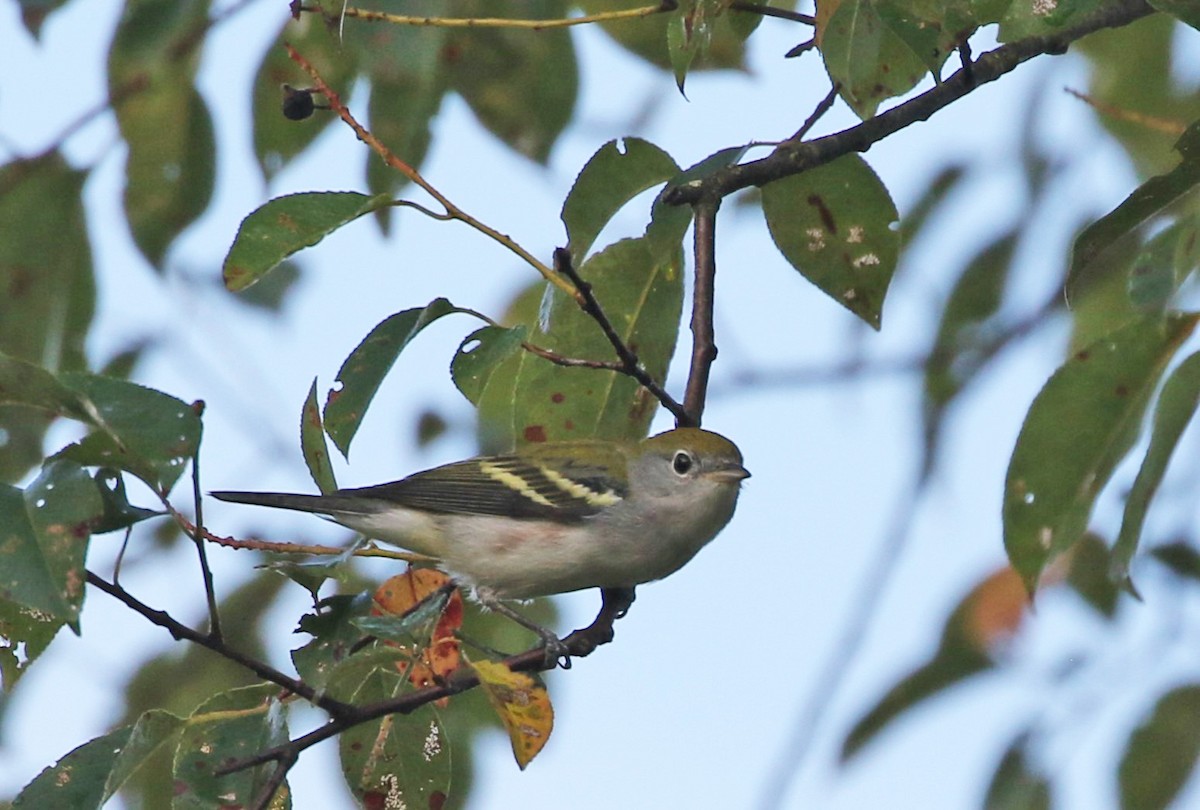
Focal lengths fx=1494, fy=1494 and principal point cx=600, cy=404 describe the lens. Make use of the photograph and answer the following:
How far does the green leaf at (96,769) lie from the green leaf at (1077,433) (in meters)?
1.48

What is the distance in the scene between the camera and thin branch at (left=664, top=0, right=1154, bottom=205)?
2395 mm

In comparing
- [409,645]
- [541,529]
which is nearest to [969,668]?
[541,529]

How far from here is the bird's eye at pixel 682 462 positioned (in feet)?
12.4

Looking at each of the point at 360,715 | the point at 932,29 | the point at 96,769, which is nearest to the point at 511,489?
the point at 360,715

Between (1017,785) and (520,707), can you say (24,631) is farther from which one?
(1017,785)

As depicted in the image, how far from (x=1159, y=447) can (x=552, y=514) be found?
67.1 inches

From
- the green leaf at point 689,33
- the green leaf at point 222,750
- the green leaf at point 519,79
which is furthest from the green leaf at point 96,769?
the green leaf at point 519,79

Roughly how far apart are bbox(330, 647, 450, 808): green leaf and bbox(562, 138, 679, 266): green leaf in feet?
2.80

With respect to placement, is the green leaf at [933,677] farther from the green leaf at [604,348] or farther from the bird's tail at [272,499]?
the bird's tail at [272,499]

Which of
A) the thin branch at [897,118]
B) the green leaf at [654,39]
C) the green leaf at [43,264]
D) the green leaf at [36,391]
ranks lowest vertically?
the green leaf at [36,391]

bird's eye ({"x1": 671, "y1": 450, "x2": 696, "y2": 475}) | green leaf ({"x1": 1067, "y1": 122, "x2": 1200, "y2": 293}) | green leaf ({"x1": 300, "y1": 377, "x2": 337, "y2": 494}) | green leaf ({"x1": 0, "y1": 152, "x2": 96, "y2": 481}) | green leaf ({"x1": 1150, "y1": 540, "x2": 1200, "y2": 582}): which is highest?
green leaf ({"x1": 0, "y1": 152, "x2": 96, "y2": 481})

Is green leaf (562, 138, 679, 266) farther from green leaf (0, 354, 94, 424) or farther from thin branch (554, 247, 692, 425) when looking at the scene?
green leaf (0, 354, 94, 424)

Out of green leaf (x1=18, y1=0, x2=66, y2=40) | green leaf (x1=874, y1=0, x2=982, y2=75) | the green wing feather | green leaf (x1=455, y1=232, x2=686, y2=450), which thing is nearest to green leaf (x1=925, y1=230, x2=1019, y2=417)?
the green wing feather

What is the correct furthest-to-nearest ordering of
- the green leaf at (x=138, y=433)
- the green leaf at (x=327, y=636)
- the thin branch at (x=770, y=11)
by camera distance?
the thin branch at (x=770, y=11)
the green leaf at (x=327, y=636)
the green leaf at (x=138, y=433)
